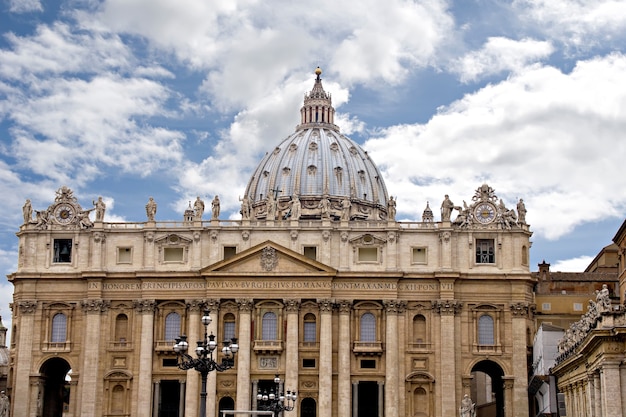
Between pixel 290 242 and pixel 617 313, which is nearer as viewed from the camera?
pixel 617 313

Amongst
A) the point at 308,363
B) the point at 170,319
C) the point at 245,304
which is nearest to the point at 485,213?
the point at 308,363

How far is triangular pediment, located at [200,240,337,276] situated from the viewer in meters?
90.2

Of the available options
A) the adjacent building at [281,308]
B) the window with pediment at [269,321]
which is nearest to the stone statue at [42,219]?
the adjacent building at [281,308]

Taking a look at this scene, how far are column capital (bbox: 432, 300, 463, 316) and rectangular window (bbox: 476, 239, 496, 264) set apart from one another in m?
4.35

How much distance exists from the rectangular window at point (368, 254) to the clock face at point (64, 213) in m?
25.2

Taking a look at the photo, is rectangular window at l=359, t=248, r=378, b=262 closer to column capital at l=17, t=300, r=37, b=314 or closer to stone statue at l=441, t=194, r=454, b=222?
stone statue at l=441, t=194, r=454, b=222

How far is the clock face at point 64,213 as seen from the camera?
9419 cm

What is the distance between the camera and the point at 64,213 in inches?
3713

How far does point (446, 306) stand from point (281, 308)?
13644 millimetres

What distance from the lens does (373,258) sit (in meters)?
92.1

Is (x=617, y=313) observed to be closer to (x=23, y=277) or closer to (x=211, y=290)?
(x=211, y=290)

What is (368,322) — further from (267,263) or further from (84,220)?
(84,220)

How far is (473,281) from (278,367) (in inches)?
700

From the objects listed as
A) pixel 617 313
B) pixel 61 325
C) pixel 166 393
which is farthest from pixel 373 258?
pixel 617 313
